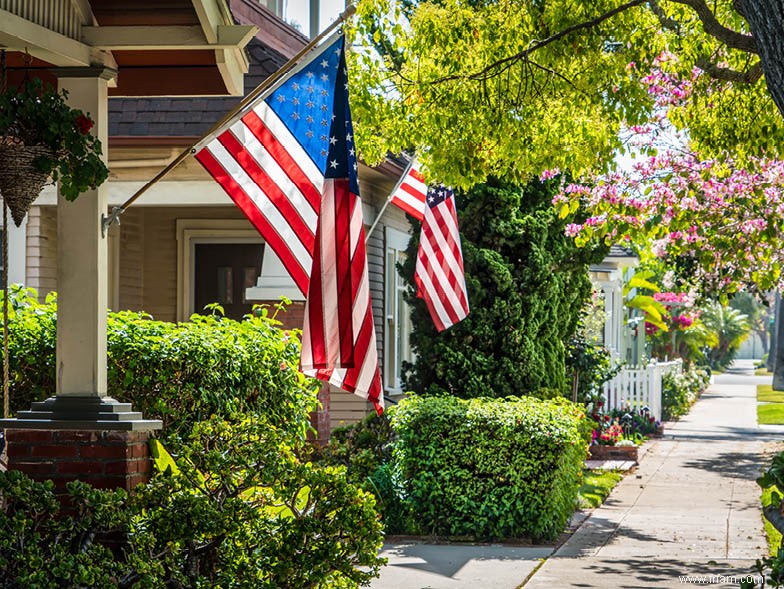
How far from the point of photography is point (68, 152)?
644 cm

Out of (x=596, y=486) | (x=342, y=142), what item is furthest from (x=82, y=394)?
(x=596, y=486)

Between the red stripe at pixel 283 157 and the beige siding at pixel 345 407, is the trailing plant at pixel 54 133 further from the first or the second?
the beige siding at pixel 345 407

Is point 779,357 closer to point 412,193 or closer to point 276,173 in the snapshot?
point 412,193

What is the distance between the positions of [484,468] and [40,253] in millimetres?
5985

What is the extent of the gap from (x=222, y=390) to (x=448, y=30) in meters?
3.56

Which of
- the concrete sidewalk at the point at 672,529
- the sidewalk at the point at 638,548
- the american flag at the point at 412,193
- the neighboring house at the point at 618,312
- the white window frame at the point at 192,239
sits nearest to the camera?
the sidewalk at the point at 638,548

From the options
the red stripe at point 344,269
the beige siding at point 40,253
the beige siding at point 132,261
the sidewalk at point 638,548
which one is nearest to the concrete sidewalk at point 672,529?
the sidewalk at point 638,548

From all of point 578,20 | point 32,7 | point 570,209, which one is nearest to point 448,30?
point 578,20

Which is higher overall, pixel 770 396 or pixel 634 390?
pixel 634 390

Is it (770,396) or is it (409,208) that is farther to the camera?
(770,396)

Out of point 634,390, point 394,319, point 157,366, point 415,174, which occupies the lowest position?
point 634,390

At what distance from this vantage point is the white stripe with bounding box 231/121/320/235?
7586 mm

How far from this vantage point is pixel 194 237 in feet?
51.7

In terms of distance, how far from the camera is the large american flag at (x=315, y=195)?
24.3 feet
